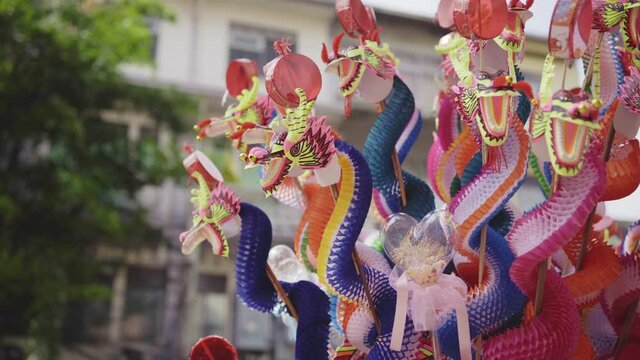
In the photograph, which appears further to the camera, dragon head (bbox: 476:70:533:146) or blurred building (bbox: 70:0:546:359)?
blurred building (bbox: 70:0:546:359)

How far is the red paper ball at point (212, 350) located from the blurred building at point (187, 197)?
5878mm

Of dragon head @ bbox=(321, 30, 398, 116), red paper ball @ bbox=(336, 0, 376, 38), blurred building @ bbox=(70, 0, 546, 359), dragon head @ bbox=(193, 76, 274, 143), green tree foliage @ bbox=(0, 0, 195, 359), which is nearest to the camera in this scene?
Result: dragon head @ bbox=(321, 30, 398, 116)

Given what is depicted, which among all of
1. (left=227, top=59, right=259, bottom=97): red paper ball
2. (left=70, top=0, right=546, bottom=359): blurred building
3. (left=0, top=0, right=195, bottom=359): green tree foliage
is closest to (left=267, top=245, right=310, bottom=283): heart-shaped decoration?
(left=227, top=59, right=259, bottom=97): red paper ball

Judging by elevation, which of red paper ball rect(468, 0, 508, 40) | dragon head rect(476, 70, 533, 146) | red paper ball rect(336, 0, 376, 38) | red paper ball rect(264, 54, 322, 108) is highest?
red paper ball rect(336, 0, 376, 38)

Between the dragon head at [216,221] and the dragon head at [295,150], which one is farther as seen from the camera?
the dragon head at [216,221]

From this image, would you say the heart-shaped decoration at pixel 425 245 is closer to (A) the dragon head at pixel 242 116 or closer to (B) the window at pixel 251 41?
(A) the dragon head at pixel 242 116

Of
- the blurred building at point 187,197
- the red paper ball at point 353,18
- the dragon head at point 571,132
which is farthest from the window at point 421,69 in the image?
the dragon head at point 571,132

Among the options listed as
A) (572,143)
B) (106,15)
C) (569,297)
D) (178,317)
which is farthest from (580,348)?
(178,317)

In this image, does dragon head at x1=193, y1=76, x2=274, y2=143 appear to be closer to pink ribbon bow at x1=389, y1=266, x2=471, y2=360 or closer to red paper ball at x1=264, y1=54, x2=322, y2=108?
red paper ball at x1=264, y1=54, x2=322, y2=108

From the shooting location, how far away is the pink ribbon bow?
1269mm

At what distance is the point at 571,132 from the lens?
1.15 meters

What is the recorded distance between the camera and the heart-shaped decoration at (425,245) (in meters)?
1.28

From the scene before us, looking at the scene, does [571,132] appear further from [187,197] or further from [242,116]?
[187,197]

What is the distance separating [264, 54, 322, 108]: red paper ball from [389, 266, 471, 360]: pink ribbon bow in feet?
1.30
